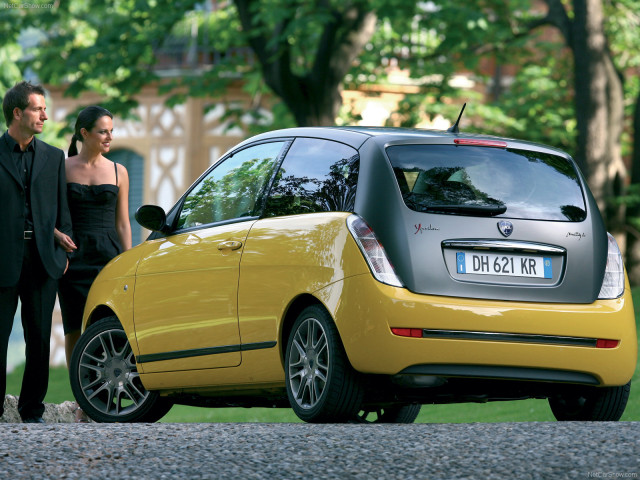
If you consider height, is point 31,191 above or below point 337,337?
above

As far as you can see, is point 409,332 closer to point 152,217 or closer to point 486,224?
point 486,224

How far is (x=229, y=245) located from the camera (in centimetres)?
771

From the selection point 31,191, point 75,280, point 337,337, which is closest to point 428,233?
point 337,337

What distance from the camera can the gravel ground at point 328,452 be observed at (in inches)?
204

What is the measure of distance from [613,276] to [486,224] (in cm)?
84

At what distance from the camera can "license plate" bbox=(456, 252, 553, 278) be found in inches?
271

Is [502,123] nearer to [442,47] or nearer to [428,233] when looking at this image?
[442,47]

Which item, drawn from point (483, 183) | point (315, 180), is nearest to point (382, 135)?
point (315, 180)

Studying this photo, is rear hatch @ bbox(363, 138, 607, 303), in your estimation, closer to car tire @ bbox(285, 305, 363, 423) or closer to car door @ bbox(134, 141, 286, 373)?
car tire @ bbox(285, 305, 363, 423)

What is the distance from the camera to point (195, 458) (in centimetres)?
553

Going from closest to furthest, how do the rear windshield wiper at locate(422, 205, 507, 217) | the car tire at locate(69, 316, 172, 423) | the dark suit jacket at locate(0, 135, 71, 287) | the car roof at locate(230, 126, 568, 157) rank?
1. the rear windshield wiper at locate(422, 205, 507, 217)
2. the car roof at locate(230, 126, 568, 157)
3. the dark suit jacket at locate(0, 135, 71, 287)
4. the car tire at locate(69, 316, 172, 423)

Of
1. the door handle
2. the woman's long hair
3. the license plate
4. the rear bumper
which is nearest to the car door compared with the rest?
the door handle

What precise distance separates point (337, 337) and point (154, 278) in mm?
1818

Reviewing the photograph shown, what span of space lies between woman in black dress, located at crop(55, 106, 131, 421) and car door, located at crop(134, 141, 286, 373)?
1.00 meters
